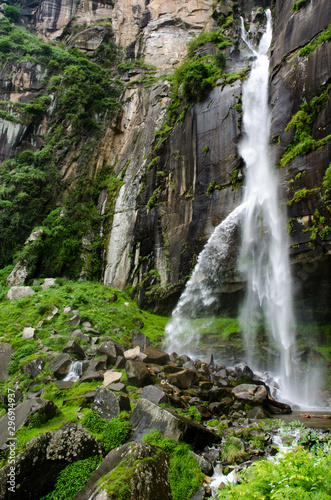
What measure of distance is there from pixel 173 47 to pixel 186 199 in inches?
877

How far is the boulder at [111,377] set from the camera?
731 centimetres

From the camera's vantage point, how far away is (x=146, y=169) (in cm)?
2008

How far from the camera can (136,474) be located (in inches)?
134

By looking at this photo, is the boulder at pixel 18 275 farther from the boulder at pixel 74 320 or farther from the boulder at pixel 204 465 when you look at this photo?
the boulder at pixel 204 465

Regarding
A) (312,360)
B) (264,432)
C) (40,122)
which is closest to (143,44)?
(40,122)

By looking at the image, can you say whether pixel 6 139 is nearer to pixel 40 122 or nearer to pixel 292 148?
pixel 40 122

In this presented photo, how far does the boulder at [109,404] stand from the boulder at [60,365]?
2.50m

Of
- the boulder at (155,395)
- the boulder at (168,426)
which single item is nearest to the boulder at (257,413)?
the boulder at (168,426)

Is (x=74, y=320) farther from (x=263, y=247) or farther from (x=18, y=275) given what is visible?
(x=263, y=247)

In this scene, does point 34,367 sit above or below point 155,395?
below

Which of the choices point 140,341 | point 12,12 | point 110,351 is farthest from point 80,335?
point 12,12

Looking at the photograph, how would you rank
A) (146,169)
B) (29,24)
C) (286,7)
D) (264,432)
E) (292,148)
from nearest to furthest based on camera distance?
(264,432), (292,148), (286,7), (146,169), (29,24)

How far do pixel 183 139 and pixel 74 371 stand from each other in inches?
568

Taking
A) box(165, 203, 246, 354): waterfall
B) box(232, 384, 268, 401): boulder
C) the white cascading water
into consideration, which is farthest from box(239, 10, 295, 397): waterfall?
box(232, 384, 268, 401): boulder
